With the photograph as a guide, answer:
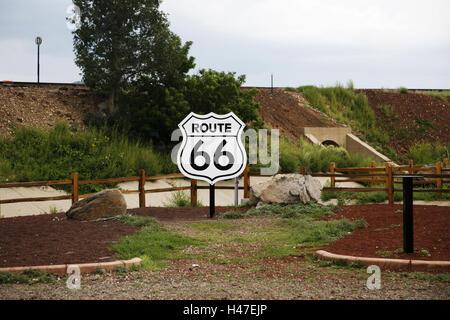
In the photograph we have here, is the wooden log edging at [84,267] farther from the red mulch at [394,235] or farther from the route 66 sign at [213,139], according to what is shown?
the route 66 sign at [213,139]

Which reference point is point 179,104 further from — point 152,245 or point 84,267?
point 84,267

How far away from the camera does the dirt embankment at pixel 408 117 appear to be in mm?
34344

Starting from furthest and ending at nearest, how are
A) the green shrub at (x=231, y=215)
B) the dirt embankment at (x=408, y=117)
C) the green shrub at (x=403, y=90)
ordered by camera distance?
the green shrub at (x=403, y=90) → the dirt embankment at (x=408, y=117) → the green shrub at (x=231, y=215)

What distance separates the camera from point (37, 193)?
16.2m

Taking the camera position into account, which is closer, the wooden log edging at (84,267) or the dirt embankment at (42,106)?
the wooden log edging at (84,267)

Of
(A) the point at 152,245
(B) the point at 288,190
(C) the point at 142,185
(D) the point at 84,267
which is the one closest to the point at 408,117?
(B) the point at 288,190

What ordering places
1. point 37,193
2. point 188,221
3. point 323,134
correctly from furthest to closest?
point 323,134 < point 37,193 < point 188,221

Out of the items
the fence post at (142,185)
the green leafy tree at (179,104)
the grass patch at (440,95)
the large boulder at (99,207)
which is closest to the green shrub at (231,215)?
the large boulder at (99,207)

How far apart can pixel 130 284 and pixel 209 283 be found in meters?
1.04

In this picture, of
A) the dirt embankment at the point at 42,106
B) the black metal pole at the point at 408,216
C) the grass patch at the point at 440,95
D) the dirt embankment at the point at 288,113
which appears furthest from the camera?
the grass patch at the point at 440,95

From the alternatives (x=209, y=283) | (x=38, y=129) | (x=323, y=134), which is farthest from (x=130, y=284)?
(x=323, y=134)

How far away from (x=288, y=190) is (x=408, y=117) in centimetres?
2459

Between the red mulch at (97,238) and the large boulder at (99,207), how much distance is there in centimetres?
34

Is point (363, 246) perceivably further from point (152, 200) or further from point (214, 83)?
point (214, 83)
